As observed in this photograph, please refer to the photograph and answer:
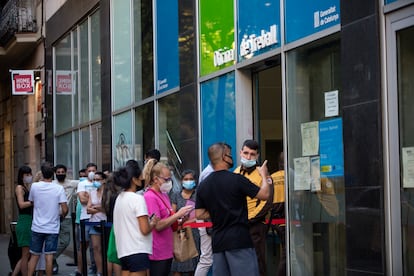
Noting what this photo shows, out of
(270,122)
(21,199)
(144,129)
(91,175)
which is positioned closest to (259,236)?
(270,122)

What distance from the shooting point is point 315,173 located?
9.97 meters

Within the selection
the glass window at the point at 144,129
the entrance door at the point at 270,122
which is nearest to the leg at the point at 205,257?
the entrance door at the point at 270,122

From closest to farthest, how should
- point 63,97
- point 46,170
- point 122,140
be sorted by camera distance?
point 46,170 < point 122,140 < point 63,97

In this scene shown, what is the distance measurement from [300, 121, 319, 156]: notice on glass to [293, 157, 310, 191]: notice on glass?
→ 100mm

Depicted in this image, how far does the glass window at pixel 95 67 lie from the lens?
67.8 ft

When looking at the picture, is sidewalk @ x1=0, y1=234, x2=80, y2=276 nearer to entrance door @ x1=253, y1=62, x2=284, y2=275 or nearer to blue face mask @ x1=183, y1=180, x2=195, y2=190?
blue face mask @ x1=183, y1=180, x2=195, y2=190

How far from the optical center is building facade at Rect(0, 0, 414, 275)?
8352mm

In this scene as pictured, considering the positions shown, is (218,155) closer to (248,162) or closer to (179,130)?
(248,162)

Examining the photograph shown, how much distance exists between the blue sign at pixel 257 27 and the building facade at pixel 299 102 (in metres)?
0.02

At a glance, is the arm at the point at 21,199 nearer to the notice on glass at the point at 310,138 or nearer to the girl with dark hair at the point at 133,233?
the girl with dark hair at the point at 133,233

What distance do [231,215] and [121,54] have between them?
1084 cm

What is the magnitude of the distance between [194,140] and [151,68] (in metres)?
3.10

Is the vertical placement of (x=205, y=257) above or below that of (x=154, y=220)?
below

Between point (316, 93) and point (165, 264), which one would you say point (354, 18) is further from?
point (165, 264)
